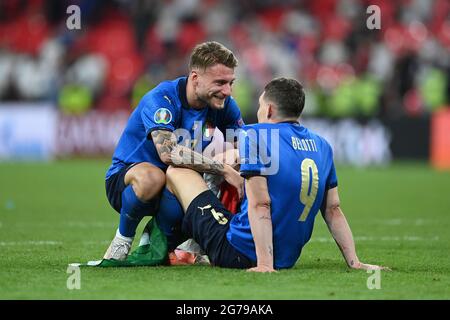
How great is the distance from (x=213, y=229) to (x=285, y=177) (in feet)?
1.99

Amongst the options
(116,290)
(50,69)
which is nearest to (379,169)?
(50,69)

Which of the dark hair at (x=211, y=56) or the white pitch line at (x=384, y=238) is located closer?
the dark hair at (x=211, y=56)

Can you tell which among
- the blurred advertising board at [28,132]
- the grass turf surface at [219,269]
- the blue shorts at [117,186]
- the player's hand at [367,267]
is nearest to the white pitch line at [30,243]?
the grass turf surface at [219,269]

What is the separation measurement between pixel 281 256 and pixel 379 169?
12.8 m

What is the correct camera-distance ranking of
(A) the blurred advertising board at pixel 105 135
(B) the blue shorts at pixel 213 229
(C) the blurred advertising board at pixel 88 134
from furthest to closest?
(C) the blurred advertising board at pixel 88 134 < (A) the blurred advertising board at pixel 105 135 < (B) the blue shorts at pixel 213 229

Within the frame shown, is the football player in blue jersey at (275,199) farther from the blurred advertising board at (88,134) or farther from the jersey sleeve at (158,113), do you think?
the blurred advertising board at (88,134)

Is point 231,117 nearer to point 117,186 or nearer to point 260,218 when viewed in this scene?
point 117,186

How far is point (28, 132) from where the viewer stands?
20406 millimetres

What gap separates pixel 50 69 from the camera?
22.6 m

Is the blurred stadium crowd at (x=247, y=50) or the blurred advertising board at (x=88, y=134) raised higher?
the blurred stadium crowd at (x=247, y=50)

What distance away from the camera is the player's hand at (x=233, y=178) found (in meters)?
6.70

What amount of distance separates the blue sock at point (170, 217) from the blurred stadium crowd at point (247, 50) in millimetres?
13101

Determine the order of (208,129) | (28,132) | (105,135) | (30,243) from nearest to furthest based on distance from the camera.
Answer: (208,129)
(30,243)
(28,132)
(105,135)

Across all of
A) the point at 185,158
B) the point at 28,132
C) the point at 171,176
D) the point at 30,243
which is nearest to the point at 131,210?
the point at 171,176
